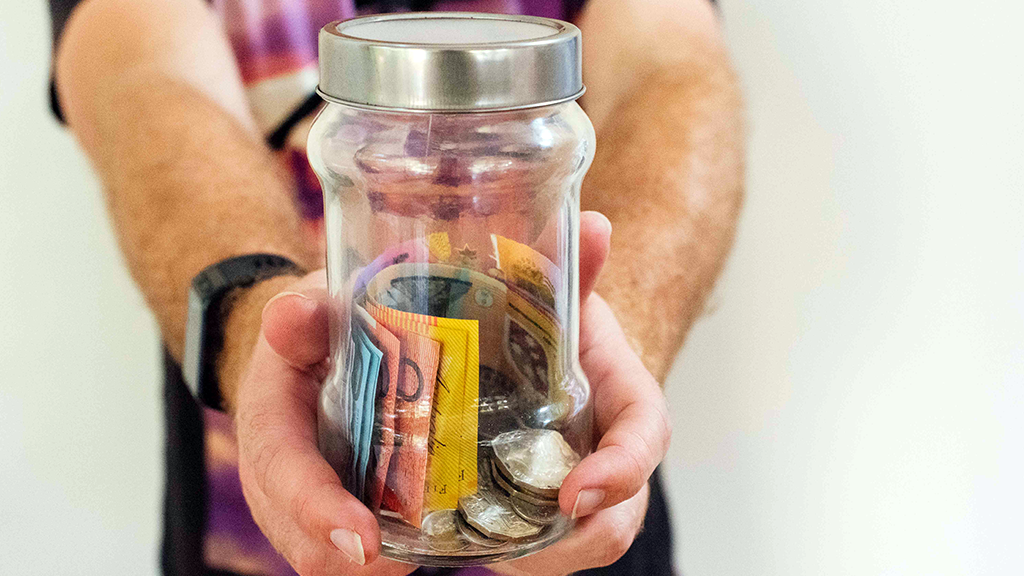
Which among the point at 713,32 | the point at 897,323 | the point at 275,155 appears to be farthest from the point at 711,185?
the point at 275,155

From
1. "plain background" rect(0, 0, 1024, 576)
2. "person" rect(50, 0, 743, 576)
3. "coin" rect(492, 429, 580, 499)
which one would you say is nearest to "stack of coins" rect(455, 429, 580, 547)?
"coin" rect(492, 429, 580, 499)

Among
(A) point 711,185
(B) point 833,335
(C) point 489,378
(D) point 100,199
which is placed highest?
(C) point 489,378

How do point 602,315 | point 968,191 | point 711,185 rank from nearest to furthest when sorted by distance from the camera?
point 602,315
point 711,185
point 968,191

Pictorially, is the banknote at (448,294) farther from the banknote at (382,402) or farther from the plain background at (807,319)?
the plain background at (807,319)

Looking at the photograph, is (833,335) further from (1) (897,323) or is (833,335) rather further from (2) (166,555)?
(2) (166,555)

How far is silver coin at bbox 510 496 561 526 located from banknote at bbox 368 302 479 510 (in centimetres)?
2

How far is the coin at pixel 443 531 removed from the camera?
40 centimetres

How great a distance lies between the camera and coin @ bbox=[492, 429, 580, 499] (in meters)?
0.40

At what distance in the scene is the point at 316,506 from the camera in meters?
0.40

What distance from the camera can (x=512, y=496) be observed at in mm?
404

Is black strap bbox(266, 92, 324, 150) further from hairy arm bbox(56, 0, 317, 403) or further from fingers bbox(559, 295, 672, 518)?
fingers bbox(559, 295, 672, 518)

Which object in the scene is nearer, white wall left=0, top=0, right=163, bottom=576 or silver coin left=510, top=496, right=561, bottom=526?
silver coin left=510, top=496, right=561, bottom=526

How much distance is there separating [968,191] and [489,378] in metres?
0.86

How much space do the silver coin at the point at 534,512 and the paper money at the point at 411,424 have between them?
0.15 feet
